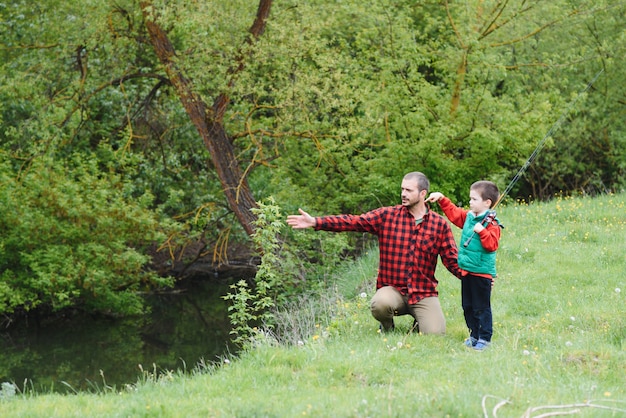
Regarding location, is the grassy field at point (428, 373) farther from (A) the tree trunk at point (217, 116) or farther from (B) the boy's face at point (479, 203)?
(A) the tree trunk at point (217, 116)

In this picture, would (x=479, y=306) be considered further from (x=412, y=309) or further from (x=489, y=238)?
(x=412, y=309)

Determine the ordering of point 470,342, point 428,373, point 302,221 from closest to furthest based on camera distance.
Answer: point 428,373 → point 470,342 → point 302,221

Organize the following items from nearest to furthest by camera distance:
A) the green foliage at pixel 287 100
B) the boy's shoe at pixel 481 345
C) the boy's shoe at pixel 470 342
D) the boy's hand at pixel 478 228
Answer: the boy's hand at pixel 478 228
the boy's shoe at pixel 481 345
the boy's shoe at pixel 470 342
the green foliage at pixel 287 100

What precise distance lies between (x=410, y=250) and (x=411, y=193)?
1.80ft

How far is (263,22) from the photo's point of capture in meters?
16.4

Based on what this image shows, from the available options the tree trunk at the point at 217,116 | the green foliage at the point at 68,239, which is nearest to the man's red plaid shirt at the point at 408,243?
the tree trunk at the point at 217,116

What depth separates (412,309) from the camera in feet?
24.8

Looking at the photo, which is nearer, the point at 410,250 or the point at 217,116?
the point at 410,250

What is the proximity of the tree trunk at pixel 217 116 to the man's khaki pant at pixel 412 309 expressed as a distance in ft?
28.8

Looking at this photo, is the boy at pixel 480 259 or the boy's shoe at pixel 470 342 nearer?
the boy at pixel 480 259

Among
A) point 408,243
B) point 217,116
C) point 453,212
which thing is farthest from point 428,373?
point 217,116

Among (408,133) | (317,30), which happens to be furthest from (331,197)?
(317,30)

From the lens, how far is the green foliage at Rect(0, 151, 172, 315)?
54.1 feet

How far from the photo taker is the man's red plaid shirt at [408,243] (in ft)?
24.4
